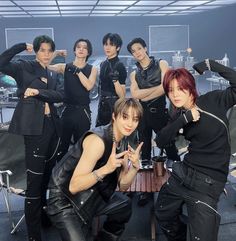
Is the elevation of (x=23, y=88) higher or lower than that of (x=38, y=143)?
higher

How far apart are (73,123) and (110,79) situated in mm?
547

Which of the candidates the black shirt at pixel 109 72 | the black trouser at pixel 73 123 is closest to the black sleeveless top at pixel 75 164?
the black trouser at pixel 73 123

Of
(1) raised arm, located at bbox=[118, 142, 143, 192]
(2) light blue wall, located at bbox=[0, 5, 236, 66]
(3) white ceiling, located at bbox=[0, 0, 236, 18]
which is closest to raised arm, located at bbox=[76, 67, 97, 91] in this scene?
(1) raised arm, located at bbox=[118, 142, 143, 192]

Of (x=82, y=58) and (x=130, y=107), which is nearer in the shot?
(x=130, y=107)

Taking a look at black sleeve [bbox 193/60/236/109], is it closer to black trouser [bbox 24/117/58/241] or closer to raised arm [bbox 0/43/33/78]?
black trouser [bbox 24/117/58/241]

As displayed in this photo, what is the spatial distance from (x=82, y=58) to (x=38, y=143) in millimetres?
1034

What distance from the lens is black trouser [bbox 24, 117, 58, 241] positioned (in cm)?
226

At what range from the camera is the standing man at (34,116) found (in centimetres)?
223

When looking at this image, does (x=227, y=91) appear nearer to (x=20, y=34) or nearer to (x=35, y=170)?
(x=35, y=170)

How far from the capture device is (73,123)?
9.45 ft

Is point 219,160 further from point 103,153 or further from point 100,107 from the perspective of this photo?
point 100,107

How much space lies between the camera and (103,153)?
1828mm

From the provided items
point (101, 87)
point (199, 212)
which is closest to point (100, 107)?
point (101, 87)

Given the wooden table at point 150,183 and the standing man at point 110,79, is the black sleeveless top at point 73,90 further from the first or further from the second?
the wooden table at point 150,183
